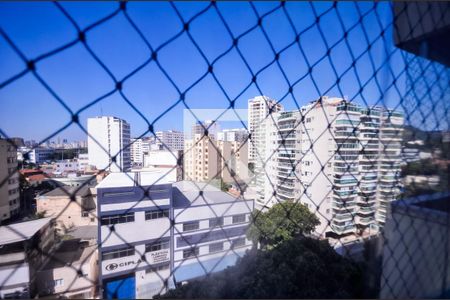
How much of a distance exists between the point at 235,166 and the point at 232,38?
0.64 metres

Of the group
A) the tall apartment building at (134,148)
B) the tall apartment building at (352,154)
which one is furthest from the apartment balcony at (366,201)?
the tall apartment building at (134,148)

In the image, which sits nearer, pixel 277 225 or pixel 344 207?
pixel 344 207

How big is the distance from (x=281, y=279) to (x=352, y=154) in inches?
26.3

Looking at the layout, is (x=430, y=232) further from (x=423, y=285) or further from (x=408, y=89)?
(x=408, y=89)

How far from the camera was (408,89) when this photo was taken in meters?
0.64

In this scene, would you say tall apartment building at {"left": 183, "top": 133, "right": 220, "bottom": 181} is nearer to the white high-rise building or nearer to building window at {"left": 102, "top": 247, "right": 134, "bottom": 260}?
the white high-rise building

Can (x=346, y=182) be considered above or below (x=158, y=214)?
above

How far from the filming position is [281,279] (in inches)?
38.3

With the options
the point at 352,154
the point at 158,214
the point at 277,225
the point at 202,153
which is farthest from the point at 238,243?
the point at 158,214

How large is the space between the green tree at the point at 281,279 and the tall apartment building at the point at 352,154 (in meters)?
0.24

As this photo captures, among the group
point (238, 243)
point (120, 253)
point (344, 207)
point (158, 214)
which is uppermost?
point (344, 207)

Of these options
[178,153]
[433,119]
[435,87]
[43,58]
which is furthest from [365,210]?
[43,58]

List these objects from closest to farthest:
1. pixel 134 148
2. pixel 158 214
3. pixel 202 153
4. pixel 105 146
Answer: pixel 105 146, pixel 134 148, pixel 202 153, pixel 158 214

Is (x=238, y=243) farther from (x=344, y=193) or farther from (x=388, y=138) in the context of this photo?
(x=388, y=138)
